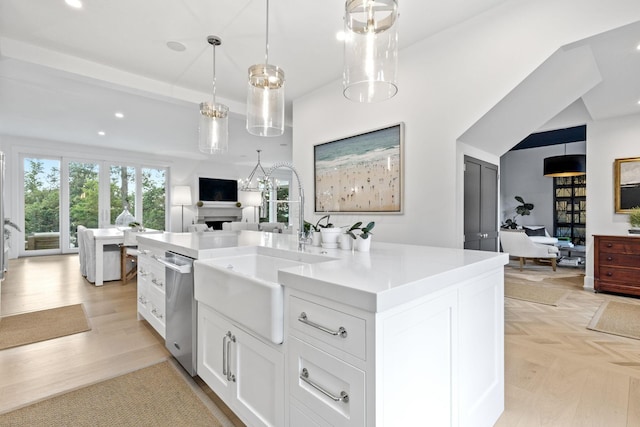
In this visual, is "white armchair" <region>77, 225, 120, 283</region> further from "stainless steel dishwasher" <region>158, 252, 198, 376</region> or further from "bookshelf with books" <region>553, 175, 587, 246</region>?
"bookshelf with books" <region>553, 175, 587, 246</region>

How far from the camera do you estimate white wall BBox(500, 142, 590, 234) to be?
801 centimetres

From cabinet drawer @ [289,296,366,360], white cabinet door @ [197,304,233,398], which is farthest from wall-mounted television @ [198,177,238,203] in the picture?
cabinet drawer @ [289,296,366,360]

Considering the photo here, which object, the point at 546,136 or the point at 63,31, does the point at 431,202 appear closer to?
the point at 63,31

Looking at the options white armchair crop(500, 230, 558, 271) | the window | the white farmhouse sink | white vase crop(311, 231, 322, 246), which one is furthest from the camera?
the window

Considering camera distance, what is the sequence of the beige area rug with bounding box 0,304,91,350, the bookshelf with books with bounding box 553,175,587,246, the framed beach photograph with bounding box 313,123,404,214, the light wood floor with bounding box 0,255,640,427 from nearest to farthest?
the light wood floor with bounding box 0,255,640,427 → the beige area rug with bounding box 0,304,91,350 → the framed beach photograph with bounding box 313,123,404,214 → the bookshelf with books with bounding box 553,175,587,246

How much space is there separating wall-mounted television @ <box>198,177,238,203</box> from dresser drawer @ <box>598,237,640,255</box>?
9.17 m

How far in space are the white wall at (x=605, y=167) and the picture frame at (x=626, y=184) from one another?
2.3 inches

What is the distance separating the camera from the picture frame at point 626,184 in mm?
3994

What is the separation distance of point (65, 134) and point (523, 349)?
8625 mm

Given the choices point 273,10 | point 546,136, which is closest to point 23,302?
point 273,10

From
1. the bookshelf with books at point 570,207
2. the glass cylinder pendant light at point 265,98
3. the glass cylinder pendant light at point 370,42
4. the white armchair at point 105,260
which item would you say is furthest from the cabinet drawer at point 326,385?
the bookshelf with books at point 570,207

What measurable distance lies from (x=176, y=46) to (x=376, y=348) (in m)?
3.48

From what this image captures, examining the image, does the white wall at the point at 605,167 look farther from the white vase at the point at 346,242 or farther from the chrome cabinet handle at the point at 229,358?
the chrome cabinet handle at the point at 229,358

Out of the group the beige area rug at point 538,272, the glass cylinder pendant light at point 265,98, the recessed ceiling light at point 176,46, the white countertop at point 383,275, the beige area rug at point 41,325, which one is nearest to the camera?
the white countertop at point 383,275
